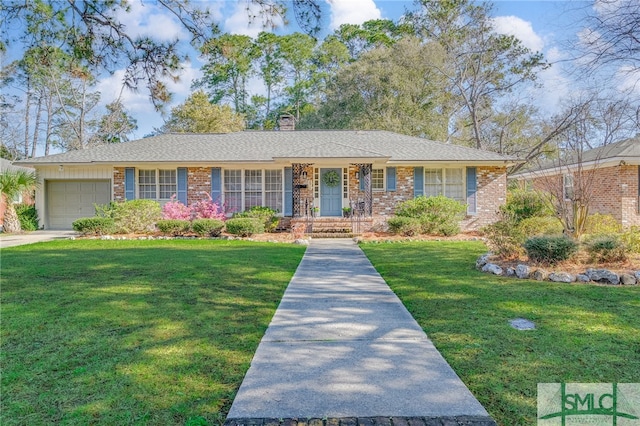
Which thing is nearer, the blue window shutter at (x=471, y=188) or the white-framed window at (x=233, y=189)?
the blue window shutter at (x=471, y=188)

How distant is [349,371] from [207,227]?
37.2 ft

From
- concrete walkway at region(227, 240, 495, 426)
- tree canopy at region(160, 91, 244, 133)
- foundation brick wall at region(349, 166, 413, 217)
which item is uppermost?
tree canopy at region(160, 91, 244, 133)

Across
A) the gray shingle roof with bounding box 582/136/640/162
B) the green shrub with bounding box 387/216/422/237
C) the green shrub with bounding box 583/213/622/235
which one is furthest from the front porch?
A: the gray shingle roof with bounding box 582/136/640/162

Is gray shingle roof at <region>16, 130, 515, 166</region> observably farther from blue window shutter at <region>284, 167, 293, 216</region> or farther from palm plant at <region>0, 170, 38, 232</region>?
palm plant at <region>0, 170, 38, 232</region>

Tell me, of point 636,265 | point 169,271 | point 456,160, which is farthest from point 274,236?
point 636,265

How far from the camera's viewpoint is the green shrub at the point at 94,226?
44.8ft

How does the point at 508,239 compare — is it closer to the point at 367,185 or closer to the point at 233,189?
the point at 367,185

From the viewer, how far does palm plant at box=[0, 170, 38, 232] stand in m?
15.2

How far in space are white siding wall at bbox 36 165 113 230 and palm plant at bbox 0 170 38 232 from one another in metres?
0.77

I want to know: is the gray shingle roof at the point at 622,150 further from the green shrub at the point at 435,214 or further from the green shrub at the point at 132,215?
the green shrub at the point at 132,215

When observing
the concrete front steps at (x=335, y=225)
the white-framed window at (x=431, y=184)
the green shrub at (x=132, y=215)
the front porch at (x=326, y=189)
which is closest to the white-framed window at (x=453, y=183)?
the white-framed window at (x=431, y=184)

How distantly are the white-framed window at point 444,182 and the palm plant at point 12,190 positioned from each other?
1624cm

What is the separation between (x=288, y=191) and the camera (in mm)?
16062

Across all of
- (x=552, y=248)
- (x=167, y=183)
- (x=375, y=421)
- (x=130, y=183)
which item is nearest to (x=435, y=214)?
(x=552, y=248)
